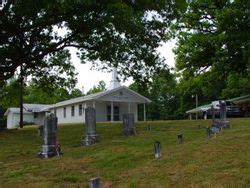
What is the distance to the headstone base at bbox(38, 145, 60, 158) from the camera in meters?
16.6

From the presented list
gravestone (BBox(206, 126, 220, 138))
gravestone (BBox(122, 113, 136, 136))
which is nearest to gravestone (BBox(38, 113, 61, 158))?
gravestone (BBox(122, 113, 136, 136))

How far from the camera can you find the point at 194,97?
77250 millimetres

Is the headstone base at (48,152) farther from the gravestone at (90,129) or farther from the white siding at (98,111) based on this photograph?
the white siding at (98,111)

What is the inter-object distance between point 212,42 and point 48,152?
28202 mm

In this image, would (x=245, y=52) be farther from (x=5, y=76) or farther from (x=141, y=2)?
(x=5, y=76)

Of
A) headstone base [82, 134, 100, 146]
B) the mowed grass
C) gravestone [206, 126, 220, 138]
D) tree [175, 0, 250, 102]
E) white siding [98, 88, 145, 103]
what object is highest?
tree [175, 0, 250, 102]

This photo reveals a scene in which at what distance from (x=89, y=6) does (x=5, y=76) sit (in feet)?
28.1

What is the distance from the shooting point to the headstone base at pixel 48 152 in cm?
1656

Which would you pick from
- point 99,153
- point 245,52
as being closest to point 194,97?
point 245,52

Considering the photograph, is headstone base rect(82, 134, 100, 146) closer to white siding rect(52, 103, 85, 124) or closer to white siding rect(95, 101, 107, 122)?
white siding rect(52, 103, 85, 124)

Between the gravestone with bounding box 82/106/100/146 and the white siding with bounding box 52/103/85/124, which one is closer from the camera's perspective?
the gravestone with bounding box 82/106/100/146

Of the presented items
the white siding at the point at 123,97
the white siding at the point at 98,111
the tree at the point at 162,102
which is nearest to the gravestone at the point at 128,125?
the white siding at the point at 123,97

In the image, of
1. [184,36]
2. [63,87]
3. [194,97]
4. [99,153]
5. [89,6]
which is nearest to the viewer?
[99,153]

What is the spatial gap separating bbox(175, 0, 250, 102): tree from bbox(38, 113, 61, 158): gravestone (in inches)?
954
